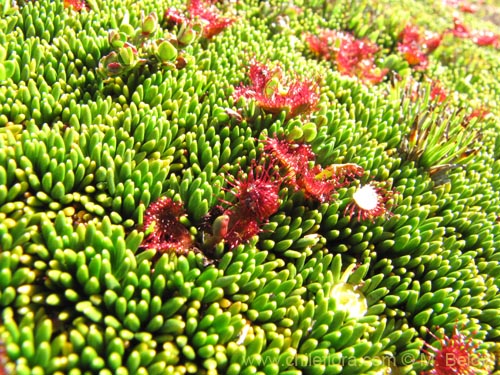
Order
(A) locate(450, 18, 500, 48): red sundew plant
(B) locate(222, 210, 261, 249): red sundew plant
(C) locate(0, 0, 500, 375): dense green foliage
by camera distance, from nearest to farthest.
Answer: (C) locate(0, 0, 500, 375): dense green foliage → (B) locate(222, 210, 261, 249): red sundew plant → (A) locate(450, 18, 500, 48): red sundew plant

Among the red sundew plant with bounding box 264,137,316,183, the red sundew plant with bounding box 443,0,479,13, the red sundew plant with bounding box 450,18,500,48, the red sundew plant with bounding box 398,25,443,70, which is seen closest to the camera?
the red sundew plant with bounding box 264,137,316,183

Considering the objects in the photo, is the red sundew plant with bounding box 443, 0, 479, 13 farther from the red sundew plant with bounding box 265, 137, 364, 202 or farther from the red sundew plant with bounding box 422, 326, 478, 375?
the red sundew plant with bounding box 422, 326, 478, 375

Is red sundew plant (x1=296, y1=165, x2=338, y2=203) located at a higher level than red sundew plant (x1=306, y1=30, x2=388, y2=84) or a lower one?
lower

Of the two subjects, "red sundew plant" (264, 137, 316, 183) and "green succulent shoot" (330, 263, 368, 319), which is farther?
"red sundew plant" (264, 137, 316, 183)

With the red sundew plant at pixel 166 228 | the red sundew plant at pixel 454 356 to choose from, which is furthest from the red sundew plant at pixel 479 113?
the red sundew plant at pixel 166 228

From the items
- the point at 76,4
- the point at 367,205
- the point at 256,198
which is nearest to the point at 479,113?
the point at 367,205

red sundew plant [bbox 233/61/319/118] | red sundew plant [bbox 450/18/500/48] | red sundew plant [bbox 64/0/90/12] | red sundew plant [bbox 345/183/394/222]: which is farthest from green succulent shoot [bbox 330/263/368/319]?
red sundew plant [bbox 450/18/500/48]

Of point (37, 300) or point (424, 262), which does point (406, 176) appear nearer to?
point (424, 262)

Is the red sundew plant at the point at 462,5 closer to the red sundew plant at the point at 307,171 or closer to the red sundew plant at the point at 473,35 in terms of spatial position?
the red sundew plant at the point at 473,35
